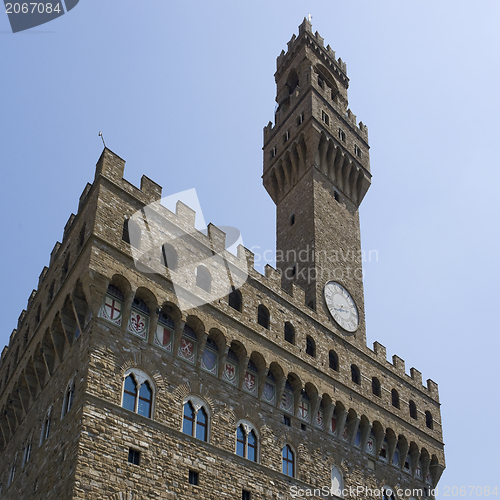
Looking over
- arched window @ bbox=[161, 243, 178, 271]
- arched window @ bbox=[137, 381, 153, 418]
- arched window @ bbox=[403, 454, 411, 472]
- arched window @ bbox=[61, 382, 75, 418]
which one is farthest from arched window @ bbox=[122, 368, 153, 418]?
arched window @ bbox=[403, 454, 411, 472]

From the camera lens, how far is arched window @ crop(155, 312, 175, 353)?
21484mm

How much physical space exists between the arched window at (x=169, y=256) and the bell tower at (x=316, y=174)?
26.9 feet

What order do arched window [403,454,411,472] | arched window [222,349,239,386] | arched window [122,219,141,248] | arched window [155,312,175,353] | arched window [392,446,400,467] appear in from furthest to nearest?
1. arched window [403,454,411,472]
2. arched window [392,446,400,467]
3. arched window [222,349,239,386]
4. arched window [122,219,141,248]
5. arched window [155,312,175,353]

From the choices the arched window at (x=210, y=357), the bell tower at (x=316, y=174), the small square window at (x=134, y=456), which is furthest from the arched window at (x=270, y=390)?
the small square window at (x=134, y=456)

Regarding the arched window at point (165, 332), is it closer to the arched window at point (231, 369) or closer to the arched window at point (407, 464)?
the arched window at point (231, 369)

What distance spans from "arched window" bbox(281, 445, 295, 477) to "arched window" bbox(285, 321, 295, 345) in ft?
14.5

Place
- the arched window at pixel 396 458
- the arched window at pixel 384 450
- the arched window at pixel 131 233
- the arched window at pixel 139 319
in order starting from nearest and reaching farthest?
the arched window at pixel 139 319, the arched window at pixel 131 233, the arched window at pixel 384 450, the arched window at pixel 396 458

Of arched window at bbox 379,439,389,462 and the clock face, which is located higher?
the clock face

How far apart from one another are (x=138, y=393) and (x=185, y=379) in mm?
2054

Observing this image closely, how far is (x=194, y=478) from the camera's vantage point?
65.8 ft

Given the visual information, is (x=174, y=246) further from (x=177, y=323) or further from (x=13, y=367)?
(x=13, y=367)

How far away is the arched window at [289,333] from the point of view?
85.3ft

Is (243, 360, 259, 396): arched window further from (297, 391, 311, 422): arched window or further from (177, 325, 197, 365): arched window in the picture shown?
(177, 325, 197, 365): arched window

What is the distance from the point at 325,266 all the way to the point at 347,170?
7.43 m
